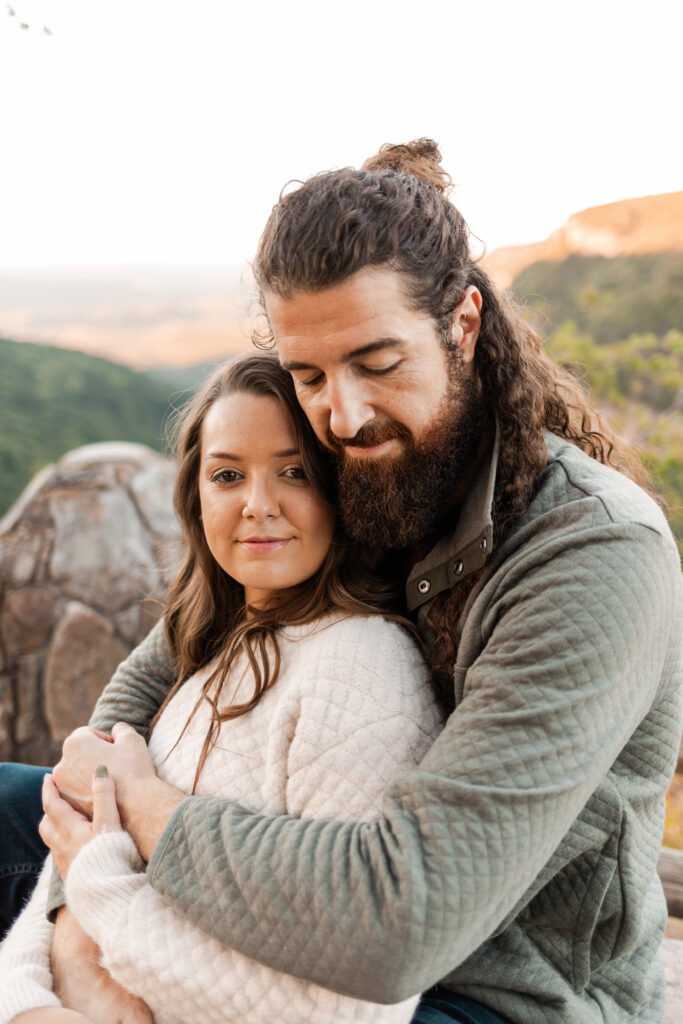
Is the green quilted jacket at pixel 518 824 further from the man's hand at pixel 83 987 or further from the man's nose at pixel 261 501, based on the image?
the man's nose at pixel 261 501

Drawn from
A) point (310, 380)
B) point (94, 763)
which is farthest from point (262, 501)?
point (94, 763)

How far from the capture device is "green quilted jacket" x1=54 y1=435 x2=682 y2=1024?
1.36 meters

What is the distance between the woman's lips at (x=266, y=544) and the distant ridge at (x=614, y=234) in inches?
230

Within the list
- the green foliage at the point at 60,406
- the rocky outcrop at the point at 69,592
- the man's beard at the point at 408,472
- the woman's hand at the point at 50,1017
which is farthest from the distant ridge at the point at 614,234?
the woman's hand at the point at 50,1017

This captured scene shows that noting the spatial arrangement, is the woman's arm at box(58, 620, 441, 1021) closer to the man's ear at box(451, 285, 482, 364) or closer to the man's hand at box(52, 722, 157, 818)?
the man's hand at box(52, 722, 157, 818)

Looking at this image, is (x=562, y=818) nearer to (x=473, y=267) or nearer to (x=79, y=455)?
(x=473, y=267)

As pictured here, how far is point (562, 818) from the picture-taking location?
4.65ft

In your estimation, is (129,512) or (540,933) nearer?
→ (540,933)

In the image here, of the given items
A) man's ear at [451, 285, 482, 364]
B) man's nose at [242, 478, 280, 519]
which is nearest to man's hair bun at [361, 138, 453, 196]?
man's ear at [451, 285, 482, 364]

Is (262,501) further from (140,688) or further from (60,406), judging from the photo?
(60,406)

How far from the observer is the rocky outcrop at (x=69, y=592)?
3.95 metres

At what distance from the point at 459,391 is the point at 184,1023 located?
1379mm

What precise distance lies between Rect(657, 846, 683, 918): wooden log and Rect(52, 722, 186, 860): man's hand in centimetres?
176

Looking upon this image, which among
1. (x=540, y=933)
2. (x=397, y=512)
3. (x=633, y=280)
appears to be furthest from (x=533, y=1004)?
(x=633, y=280)
